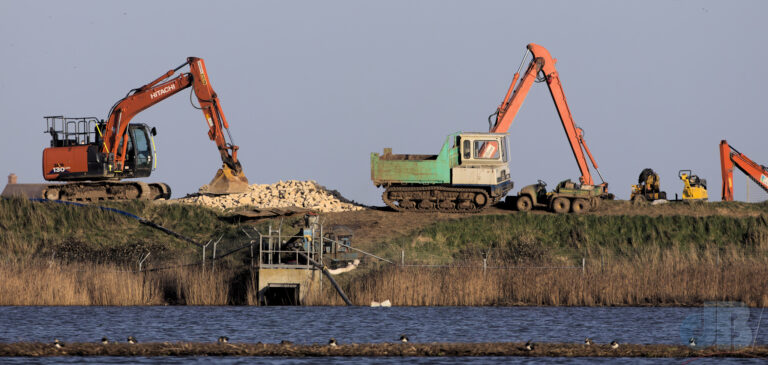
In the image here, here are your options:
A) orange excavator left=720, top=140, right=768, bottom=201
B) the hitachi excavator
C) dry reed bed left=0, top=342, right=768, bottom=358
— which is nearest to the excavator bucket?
the hitachi excavator

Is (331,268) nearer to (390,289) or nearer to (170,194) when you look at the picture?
(390,289)

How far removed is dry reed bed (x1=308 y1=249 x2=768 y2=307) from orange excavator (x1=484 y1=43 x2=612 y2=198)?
13.7 m

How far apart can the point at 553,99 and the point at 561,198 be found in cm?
565

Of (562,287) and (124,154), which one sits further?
(124,154)

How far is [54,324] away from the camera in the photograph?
3186 cm

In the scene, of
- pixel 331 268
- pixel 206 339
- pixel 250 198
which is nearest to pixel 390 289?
pixel 331 268

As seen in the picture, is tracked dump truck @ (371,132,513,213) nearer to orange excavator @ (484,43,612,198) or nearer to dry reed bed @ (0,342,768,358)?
orange excavator @ (484,43,612,198)

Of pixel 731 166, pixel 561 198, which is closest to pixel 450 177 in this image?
pixel 561 198

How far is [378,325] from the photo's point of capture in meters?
31.7

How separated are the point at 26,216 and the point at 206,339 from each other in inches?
812

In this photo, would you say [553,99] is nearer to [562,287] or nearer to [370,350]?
[562,287]

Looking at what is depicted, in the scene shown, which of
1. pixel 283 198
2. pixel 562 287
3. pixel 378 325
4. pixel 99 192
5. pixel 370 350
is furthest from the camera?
pixel 283 198

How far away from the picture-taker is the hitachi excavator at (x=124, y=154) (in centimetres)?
4978

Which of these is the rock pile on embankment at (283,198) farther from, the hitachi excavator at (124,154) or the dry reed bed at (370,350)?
the dry reed bed at (370,350)
